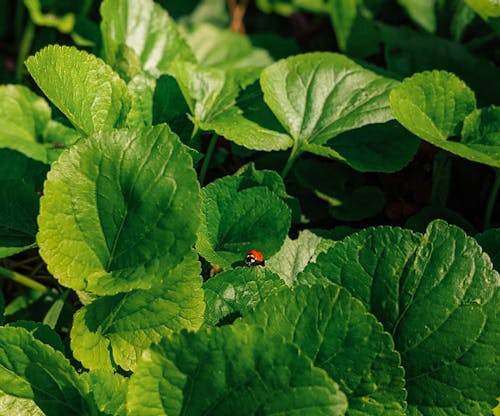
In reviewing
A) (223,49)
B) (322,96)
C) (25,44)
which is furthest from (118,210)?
(25,44)

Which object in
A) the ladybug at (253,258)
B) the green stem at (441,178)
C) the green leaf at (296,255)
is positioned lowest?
the green leaf at (296,255)

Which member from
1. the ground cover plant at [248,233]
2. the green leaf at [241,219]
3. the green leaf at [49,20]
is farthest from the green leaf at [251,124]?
the green leaf at [49,20]

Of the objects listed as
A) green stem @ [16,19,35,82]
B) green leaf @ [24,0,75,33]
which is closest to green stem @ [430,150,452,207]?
green leaf @ [24,0,75,33]

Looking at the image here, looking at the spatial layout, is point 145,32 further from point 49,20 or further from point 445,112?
point 445,112

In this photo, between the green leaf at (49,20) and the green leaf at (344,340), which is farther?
the green leaf at (49,20)

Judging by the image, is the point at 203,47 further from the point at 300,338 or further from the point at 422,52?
the point at 300,338

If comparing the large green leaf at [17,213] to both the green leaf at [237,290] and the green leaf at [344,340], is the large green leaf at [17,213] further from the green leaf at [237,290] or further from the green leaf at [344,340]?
the green leaf at [344,340]
